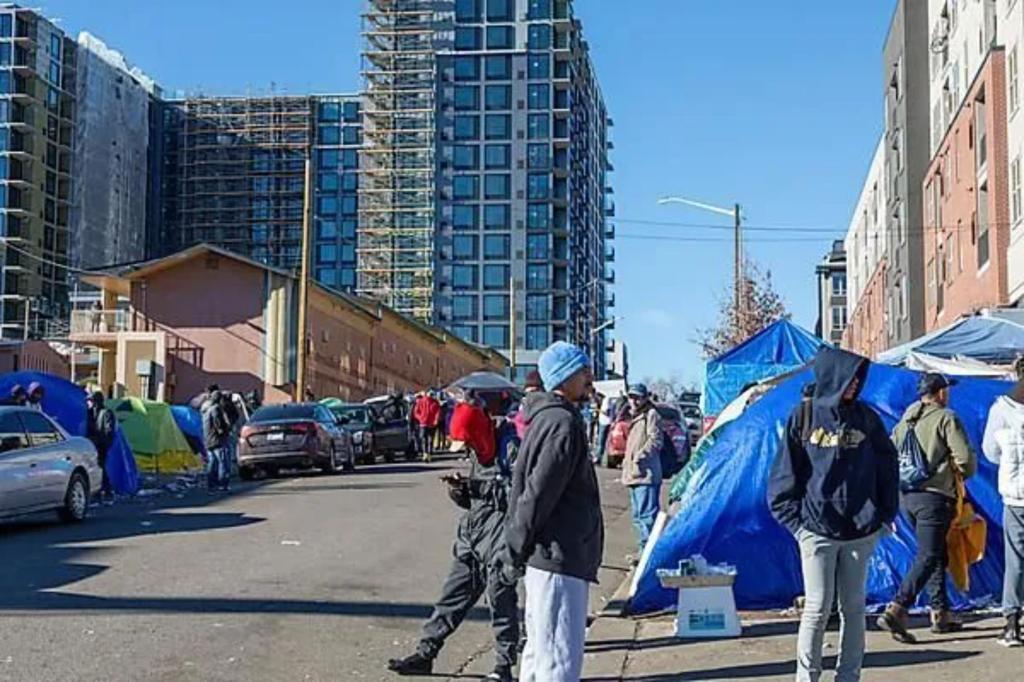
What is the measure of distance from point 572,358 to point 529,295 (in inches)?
4580

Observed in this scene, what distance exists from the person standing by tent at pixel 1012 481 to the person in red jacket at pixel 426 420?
27.3m

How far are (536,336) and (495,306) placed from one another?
4.49 meters

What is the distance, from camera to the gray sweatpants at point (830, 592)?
700 centimetres

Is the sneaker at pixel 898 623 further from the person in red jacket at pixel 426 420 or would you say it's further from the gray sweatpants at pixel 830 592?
the person in red jacket at pixel 426 420

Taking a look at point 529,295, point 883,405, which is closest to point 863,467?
point 883,405

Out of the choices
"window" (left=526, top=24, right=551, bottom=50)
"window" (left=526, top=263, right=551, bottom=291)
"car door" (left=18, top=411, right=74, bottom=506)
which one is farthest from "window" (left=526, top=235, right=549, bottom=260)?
"car door" (left=18, top=411, right=74, bottom=506)

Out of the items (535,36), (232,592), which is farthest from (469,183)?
(232,592)

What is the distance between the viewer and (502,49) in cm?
12644

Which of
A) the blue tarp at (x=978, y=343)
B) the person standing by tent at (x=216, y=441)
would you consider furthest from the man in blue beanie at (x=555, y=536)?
the person standing by tent at (x=216, y=441)

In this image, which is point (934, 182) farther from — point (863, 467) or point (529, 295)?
point (529, 295)

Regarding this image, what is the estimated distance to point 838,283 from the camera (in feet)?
391

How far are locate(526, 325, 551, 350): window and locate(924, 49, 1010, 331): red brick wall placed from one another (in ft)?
225

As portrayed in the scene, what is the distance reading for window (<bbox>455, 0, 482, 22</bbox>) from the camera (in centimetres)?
12712

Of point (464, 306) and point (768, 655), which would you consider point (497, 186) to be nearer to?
point (464, 306)
